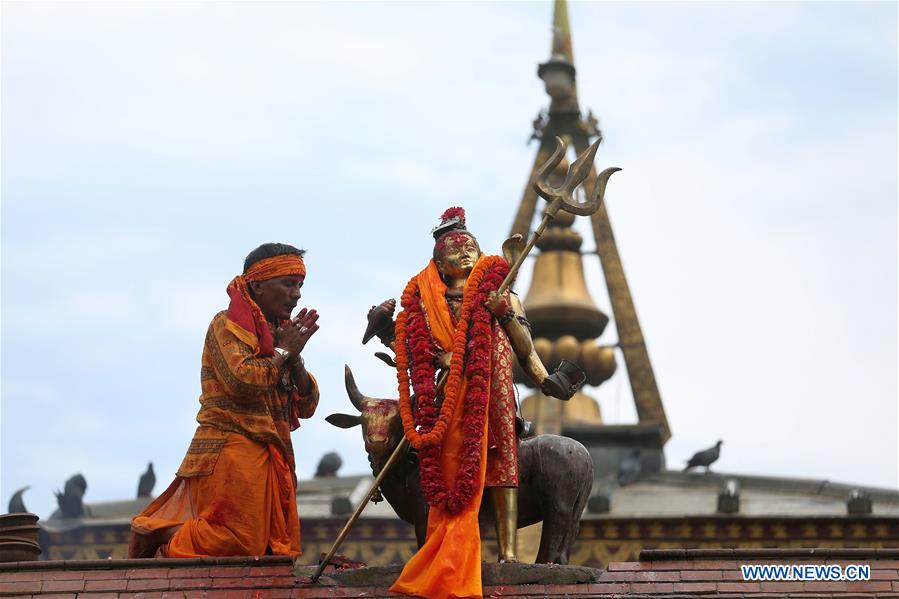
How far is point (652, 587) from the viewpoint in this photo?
14.5 m

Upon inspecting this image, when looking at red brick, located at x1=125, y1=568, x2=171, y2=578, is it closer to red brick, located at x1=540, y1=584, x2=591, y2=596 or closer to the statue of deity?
the statue of deity

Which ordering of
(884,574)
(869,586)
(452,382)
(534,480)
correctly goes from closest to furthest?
1. (869,586)
2. (884,574)
3. (452,382)
4. (534,480)

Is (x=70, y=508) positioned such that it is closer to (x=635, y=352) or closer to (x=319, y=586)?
(x=635, y=352)

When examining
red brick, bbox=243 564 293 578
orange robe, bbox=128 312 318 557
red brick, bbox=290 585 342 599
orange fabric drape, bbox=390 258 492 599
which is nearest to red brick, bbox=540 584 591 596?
orange fabric drape, bbox=390 258 492 599

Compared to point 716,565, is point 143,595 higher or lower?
lower

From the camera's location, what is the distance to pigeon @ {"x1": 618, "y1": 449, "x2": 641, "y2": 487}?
3100 centimetres

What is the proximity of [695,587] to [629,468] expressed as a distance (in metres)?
16.8

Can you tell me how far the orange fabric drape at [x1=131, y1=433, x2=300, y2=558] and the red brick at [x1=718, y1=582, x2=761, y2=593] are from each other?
2.89 meters

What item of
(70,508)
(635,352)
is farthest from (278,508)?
(635,352)

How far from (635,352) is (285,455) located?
17.8 metres

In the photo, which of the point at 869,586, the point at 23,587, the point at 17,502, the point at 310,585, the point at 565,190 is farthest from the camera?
the point at 17,502

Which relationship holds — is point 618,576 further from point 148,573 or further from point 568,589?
point 148,573

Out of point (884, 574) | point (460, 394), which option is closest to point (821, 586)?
point (884, 574)

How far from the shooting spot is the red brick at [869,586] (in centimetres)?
1435
